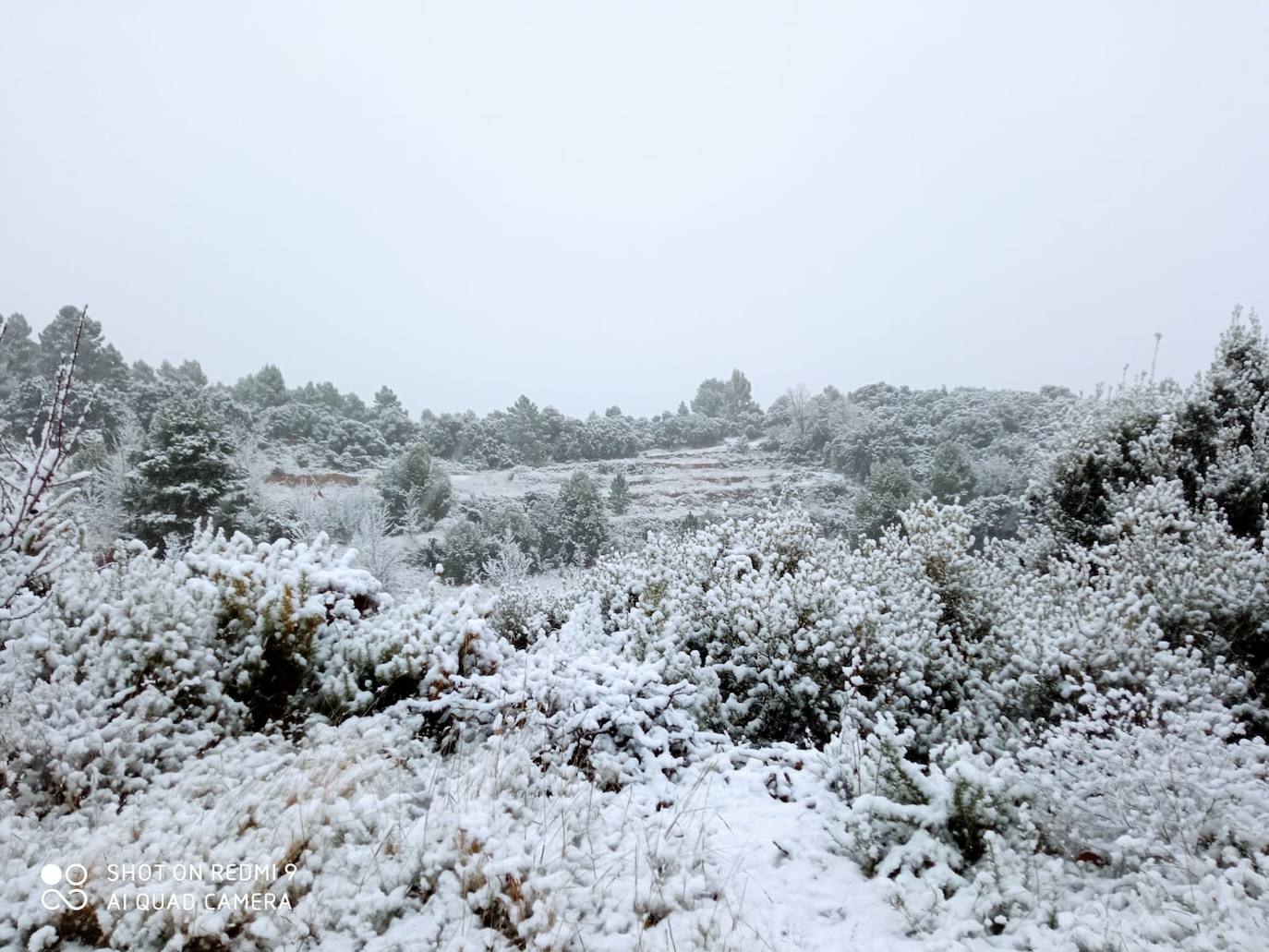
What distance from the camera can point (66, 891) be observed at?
194 centimetres

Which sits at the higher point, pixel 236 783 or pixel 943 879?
pixel 236 783

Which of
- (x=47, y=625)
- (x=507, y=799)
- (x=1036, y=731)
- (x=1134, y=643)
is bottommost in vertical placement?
(x=1036, y=731)

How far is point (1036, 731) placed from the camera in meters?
3.90

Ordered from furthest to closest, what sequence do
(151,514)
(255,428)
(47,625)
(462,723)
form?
(255,428)
(151,514)
(462,723)
(47,625)

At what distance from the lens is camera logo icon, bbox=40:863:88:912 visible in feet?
6.19

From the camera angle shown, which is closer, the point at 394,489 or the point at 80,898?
the point at 80,898

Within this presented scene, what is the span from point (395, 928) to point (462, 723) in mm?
1457

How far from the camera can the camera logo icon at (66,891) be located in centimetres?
189

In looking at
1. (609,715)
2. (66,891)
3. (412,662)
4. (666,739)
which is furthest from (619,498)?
(66,891)

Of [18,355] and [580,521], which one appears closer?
[580,521]

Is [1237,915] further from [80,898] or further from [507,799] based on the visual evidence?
[80,898]

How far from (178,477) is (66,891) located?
21681mm

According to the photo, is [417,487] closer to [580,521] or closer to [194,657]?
[580,521]

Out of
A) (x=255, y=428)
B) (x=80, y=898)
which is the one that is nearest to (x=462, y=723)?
(x=80, y=898)
